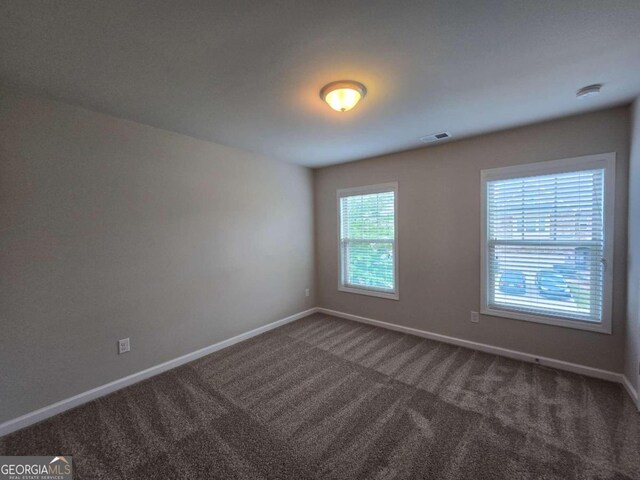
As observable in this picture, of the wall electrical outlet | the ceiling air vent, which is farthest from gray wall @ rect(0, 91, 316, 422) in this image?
the ceiling air vent

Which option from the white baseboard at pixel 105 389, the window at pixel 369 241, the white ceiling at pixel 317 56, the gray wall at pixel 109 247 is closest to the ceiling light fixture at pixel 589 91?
the white ceiling at pixel 317 56

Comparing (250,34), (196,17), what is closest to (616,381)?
(250,34)

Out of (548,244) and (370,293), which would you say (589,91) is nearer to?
(548,244)

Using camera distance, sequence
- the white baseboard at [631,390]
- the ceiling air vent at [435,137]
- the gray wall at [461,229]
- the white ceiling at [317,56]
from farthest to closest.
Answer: the ceiling air vent at [435,137], the gray wall at [461,229], the white baseboard at [631,390], the white ceiling at [317,56]

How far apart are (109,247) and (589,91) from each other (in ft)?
13.2

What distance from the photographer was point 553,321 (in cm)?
256

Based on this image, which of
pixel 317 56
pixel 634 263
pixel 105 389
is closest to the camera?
pixel 317 56

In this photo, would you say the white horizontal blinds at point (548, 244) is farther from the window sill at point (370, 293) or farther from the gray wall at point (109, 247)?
the gray wall at point (109, 247)

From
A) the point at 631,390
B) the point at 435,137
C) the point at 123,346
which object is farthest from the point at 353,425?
the point at 435,137

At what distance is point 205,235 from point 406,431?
263cm

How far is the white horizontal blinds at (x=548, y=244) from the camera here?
7.78 feet

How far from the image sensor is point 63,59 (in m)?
1.56

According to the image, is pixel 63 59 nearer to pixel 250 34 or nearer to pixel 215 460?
Answer: pixel 250 34

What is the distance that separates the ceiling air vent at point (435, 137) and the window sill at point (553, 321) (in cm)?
196
